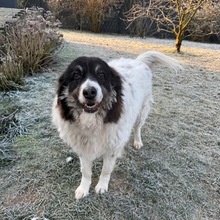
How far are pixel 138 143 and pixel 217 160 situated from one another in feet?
3.15

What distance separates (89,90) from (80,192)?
1.10 m

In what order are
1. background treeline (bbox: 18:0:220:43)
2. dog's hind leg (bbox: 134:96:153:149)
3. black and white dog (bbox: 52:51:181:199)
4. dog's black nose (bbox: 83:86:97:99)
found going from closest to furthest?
1. dog's black nose (bbox: 83:86:97:99)
2. black and white dog (bbox: 52:51:181:199)
3. dog's hind leg (bbox: 134:96:153:149)
4. background treeline (bbox: 18:0:220:43)

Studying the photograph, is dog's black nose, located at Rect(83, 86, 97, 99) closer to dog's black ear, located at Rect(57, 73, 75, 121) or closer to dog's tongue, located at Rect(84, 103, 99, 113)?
dog's tongue, located at Rect(84, 103, 99, 113)

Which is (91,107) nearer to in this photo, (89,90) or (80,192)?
(89,90)

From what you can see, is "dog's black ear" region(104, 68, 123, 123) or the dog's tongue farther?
→ "dog's black ear" region(104, 68, 123, 123)

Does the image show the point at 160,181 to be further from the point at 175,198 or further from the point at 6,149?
the point at 6,149

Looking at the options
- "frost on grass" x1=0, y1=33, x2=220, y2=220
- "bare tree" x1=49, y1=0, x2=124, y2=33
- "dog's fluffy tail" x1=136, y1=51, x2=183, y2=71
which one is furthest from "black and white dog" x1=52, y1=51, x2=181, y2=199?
"bare tree" x1=49, y1=0, x2=124, y2=33

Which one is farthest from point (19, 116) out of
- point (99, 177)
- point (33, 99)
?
point (99, 177)

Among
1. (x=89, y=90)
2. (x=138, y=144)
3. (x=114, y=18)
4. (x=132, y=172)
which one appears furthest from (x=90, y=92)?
(x=114, y=18)

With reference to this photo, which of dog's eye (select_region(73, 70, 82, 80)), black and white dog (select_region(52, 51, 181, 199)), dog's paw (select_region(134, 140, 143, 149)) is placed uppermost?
dog's eye (select_region(73, 70, 82, 80))

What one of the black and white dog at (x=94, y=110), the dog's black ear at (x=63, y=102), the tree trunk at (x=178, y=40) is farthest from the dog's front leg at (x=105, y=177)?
the tree trunk at (x=178, y=40)

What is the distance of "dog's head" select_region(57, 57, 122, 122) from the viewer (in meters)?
1.92

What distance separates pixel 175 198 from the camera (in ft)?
8.24

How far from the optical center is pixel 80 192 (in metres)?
2.45
